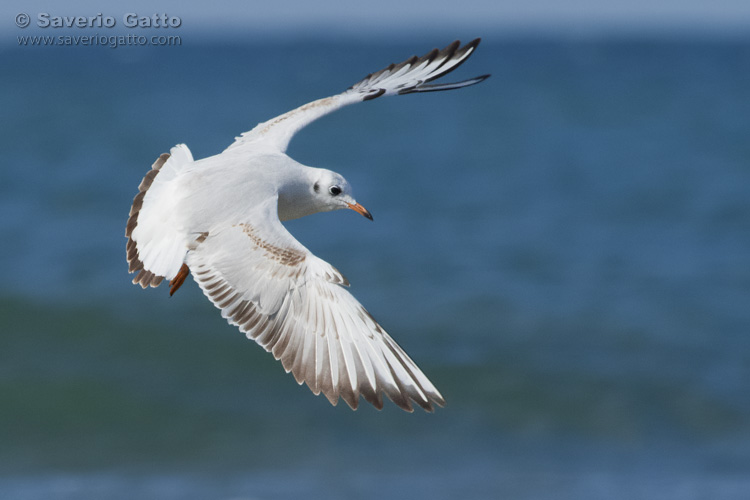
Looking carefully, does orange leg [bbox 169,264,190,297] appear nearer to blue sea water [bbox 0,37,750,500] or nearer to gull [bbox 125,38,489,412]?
gull [bbox 125,38,489,412]

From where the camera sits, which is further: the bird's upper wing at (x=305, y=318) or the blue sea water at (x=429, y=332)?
the blue sea water at (x=429, y=332)

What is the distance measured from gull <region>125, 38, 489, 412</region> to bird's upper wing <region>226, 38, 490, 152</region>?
43 centimetres

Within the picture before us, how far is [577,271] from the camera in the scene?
14.1 metres

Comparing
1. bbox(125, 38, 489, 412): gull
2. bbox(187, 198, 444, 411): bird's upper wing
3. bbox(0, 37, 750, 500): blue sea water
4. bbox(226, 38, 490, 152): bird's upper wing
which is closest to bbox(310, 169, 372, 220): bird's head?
bbox(125, 38, 489, 412): gull

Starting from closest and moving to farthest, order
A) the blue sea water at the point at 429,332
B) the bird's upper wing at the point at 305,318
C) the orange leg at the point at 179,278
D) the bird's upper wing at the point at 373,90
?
the bird's upper wing at the point at 305,318 < the orange leg at the point at 179,278 < the bird's upper wing at the point at 373,90 < the blue sea water at the point at 429,332

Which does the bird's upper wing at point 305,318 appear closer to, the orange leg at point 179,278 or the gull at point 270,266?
the gull at point 270,266

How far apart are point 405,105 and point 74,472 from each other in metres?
20.6

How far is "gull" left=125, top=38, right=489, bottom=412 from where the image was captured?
465 cm

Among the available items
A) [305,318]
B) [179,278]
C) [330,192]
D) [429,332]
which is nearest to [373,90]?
[330,192]

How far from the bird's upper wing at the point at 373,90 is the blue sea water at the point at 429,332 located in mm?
3134

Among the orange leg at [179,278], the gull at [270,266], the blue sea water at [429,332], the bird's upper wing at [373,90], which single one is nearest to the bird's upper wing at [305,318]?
the gull at [270,266]

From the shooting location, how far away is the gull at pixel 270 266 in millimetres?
4652

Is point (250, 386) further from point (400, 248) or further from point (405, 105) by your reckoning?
point (405, 105)

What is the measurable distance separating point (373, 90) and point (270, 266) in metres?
2.19
